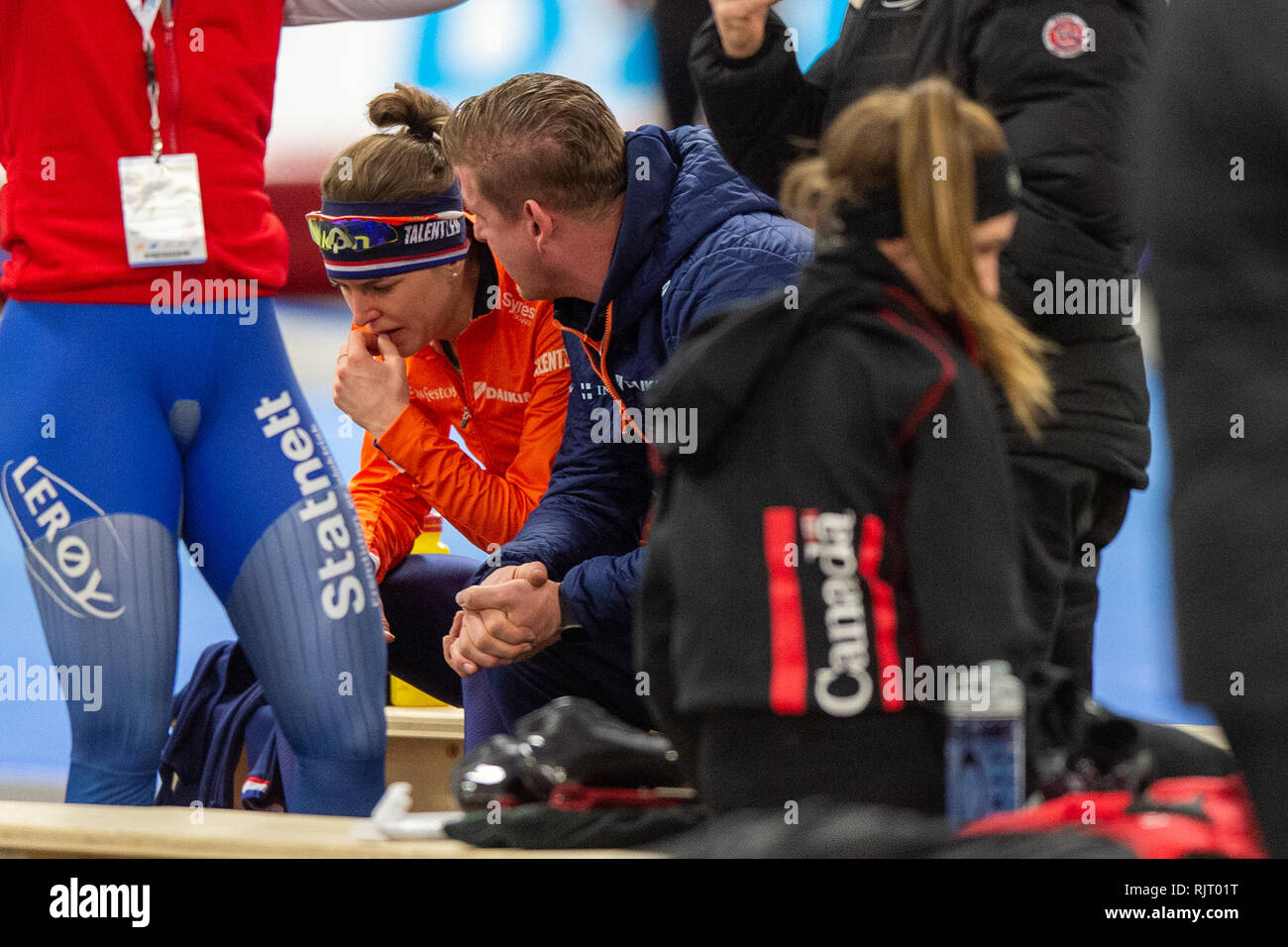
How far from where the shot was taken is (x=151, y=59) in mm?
1709

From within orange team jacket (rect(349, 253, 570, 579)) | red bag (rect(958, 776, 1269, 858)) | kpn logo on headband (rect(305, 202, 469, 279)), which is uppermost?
kpn logo on headband (rect(305, 202, 469, 279))

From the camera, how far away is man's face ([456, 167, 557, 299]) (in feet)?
7.20

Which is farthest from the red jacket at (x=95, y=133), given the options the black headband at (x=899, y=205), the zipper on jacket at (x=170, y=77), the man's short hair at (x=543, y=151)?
the black headband at (x=899, y=205)

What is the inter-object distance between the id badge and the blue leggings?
0.23ft

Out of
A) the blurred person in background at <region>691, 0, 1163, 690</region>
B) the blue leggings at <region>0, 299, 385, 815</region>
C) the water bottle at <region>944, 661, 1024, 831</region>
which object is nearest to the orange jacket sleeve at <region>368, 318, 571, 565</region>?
the blue leggings at <region>0, 299, 385, 815</region>

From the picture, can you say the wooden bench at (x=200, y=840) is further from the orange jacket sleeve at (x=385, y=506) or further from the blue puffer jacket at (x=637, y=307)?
the orange jacket sleeve at (x=385, y=506)

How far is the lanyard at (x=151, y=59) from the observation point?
5.60 feet

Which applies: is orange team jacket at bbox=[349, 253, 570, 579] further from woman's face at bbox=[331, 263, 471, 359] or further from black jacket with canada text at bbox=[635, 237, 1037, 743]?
black jacket with canada text at bbox=[635, 237, 1037, 743]

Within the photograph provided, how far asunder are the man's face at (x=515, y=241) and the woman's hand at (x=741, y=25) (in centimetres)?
46

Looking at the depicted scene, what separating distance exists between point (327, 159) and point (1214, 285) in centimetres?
271

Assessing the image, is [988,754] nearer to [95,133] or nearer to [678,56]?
[95,133]
